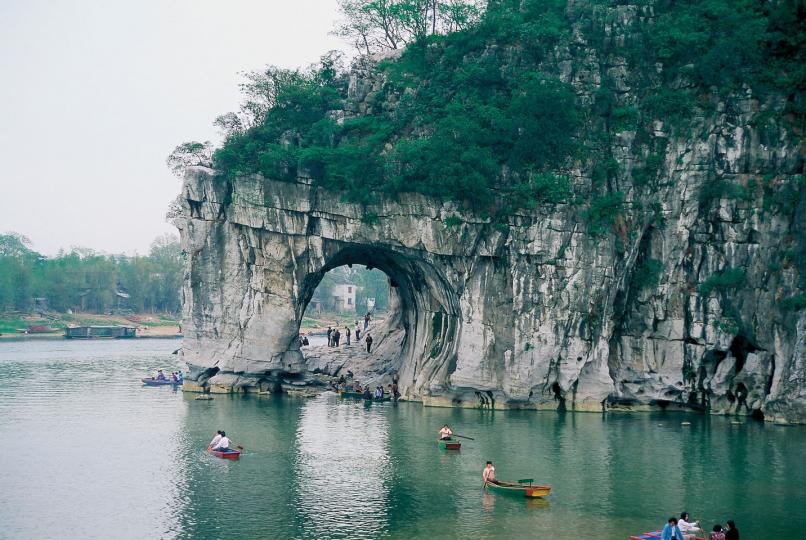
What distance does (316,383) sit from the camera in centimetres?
4088

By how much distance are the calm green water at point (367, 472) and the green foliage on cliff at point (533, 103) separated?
982 cm

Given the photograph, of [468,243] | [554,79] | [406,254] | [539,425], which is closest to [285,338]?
[406,254]

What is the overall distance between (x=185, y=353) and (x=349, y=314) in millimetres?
67991

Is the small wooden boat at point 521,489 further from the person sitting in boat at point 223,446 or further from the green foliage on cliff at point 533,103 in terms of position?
the green foliage on cliff at point 533,103

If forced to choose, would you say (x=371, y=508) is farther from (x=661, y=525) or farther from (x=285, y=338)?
(x=285, y=338)

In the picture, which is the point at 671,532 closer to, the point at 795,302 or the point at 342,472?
the point at 342,472

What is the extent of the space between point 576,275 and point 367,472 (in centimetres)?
1468

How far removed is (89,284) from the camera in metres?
92.7

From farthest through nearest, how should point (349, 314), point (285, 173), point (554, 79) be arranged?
1. point (349, 314)
2. point (285, 173)
3. point (554, 79)

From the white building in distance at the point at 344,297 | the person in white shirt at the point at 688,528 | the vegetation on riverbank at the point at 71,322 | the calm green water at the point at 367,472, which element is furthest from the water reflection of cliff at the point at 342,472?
the white building in distance at the point at 344,297

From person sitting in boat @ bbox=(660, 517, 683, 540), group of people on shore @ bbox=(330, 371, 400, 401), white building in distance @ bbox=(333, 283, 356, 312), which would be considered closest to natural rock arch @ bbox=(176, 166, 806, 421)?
group of people on shore @ bbox=(330, 371, 400, 401)

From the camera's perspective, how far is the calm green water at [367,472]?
19.3 meters

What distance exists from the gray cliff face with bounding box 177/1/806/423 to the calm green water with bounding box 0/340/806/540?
1.89 metres

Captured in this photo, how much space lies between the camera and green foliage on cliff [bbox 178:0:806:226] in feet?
111
